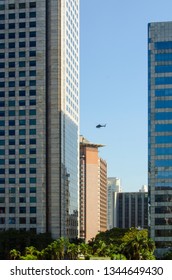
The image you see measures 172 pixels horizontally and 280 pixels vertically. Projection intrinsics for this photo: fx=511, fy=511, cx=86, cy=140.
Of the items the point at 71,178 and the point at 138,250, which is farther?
the point at 71,178

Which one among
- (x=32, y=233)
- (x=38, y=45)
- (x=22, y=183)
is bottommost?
(x=32, y=233)

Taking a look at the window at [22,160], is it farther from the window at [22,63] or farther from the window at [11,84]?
the window at [22,63]

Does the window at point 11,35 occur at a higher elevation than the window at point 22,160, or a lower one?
higher

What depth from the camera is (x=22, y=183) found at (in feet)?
529

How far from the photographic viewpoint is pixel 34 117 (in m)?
164

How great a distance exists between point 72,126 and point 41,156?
2655 cm

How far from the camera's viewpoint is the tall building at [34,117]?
16100 centimetres

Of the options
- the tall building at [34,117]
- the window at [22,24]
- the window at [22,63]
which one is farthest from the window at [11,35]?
the window at [22,63]

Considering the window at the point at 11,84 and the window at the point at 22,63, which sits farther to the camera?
the window at the point at 11,84

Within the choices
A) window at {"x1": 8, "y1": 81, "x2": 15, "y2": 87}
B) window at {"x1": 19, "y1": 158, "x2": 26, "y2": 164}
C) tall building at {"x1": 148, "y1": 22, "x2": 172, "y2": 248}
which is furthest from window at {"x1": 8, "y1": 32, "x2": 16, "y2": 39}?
tall building at {"x1": 148, "y1": 22, "x2": 172, "y2": 248}

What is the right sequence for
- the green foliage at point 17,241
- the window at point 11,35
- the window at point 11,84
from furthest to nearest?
the window at point 11,35, the window at point 11,84, the green foliage at point 17,241

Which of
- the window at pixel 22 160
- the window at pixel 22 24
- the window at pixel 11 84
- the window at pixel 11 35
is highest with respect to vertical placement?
the window at pixel 22 24
